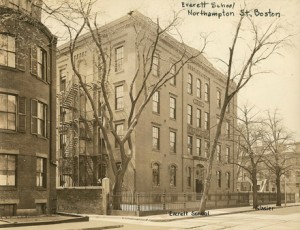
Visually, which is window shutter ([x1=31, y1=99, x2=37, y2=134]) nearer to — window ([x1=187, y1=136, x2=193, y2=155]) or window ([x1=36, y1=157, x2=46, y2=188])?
window ([x1=36, y1=157, x2=46, y2=188])

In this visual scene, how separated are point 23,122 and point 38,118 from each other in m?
1.32

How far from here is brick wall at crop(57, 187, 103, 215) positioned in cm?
2316

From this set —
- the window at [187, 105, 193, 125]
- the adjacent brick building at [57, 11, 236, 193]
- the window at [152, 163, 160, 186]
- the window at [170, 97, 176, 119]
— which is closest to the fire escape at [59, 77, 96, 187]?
the adjacent brick building at [57, 11, 236, 193]

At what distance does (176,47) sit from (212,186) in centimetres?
1433

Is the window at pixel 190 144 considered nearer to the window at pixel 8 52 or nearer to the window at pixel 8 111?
the window at pixel 8 111

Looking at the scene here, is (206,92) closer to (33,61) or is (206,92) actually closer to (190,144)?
(190,144)

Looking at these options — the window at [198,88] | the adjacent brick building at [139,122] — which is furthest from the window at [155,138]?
the window at [198,88]

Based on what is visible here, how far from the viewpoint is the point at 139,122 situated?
98.3 ft

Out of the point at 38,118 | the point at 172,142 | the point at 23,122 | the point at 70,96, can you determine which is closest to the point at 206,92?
the point at 172,142

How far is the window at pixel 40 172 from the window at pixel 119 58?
12136 mm

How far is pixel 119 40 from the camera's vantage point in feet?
101

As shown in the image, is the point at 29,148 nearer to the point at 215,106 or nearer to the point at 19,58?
the point at 19,58

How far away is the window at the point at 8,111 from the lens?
1798 cm

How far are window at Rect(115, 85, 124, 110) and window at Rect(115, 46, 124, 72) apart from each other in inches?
54.0
